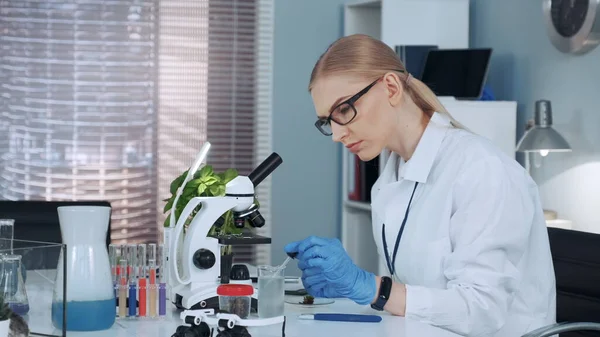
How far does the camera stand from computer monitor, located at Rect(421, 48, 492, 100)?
355 centimetres

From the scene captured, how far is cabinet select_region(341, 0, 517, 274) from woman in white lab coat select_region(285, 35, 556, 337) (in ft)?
4.71

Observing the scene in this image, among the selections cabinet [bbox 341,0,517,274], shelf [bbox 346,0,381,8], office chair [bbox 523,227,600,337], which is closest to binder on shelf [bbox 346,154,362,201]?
cabinet [bbox 341,0,517,274]

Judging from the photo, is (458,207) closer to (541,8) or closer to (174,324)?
(174,324)

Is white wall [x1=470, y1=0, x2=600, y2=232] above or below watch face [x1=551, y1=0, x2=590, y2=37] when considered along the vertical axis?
below

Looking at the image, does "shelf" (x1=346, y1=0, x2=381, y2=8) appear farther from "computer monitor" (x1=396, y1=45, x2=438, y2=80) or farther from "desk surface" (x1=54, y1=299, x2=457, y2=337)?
"desk surface" (x1=54, y1=299, x2=457, y2=337)

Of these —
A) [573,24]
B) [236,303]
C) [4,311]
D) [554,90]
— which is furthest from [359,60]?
[554,90]

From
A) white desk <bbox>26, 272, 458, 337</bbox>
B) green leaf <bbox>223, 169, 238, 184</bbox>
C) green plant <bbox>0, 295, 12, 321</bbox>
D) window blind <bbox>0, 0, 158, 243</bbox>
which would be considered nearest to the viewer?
green plant <bbox>0, 295, 12, 321</bbox>

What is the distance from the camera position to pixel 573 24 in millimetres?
3158

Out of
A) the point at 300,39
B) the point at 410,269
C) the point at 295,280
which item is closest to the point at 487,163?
the point at 410,269

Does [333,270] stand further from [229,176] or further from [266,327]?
[229,176]

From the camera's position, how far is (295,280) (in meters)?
2.35

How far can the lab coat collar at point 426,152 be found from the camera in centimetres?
200

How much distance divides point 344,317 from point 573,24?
1.79 metres

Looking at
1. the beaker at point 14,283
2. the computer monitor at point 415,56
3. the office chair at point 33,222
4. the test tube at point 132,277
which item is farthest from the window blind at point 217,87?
the beaker at point 14,283
